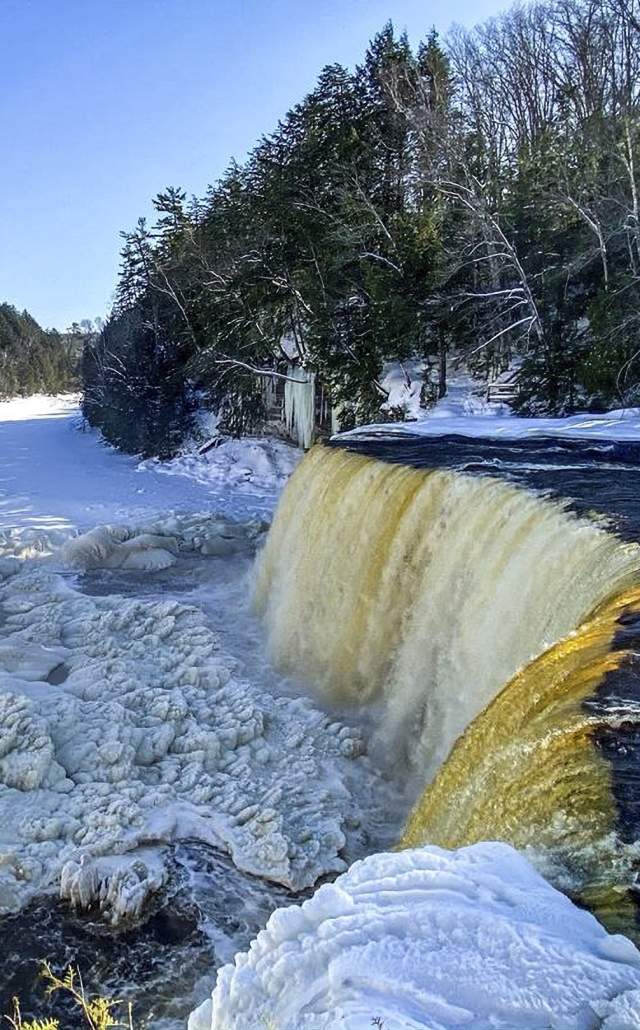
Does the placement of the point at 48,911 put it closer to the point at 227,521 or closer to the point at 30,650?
the point at 30,650

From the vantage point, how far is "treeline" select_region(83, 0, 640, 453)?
13.5 meters

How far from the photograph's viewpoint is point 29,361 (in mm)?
63594

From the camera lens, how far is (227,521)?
1334 cm

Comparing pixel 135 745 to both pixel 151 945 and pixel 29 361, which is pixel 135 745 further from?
pixel 29 361

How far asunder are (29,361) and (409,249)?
56.7 meters

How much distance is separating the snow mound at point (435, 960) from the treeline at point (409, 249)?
10977 mm

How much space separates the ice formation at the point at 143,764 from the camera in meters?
4.61

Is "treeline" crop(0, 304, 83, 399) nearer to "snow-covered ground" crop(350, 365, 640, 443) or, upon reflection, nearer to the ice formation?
"snow-covered ground" crop(350, 365, 640, 443)

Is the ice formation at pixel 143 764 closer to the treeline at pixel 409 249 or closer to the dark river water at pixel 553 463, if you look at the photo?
the dark river water at pixel 553 463

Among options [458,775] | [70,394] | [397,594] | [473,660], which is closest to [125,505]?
[397,594]

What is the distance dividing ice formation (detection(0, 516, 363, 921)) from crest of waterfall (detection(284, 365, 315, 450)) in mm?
10766

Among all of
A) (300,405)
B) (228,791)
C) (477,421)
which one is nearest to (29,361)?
(300,405)

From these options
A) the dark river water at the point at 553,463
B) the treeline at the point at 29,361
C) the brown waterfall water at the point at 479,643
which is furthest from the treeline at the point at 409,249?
the treeline at the point at 29,361

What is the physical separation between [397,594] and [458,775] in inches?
132
